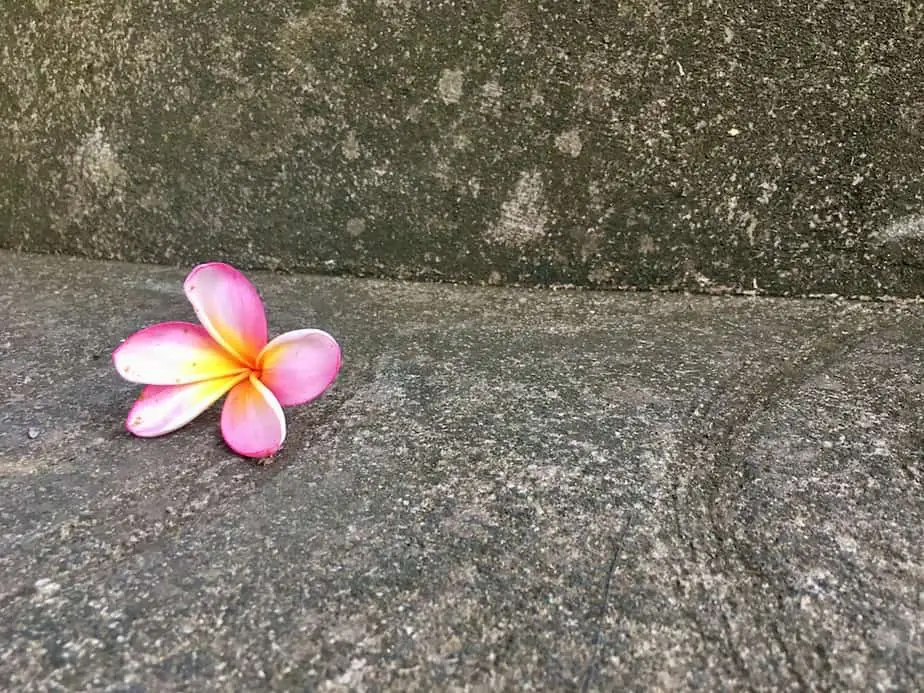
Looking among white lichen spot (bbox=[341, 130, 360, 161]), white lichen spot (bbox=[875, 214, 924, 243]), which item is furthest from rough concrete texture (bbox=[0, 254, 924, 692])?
white lichen spot (bbox=[341, 130, 360, 161])

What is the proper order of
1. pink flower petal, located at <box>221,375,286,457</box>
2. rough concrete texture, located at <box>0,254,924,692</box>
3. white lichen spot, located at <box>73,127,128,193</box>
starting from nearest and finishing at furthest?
rough concrete texture, located at <box>0,254,924,692</box> < pink flower petal, located at <box>221,375,286,457</box> < white lichen spot, located at <box>73,127,128,193</box>

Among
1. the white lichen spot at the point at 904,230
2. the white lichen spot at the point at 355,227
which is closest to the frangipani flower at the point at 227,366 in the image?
the white lichen spot at the point at 355,227

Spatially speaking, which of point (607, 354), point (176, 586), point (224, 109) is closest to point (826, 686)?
point (176, 586)

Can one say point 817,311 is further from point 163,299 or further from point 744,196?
point 163,299

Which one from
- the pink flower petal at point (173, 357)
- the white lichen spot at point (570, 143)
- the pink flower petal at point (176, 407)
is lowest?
the pink flower petal at point (176, 407)

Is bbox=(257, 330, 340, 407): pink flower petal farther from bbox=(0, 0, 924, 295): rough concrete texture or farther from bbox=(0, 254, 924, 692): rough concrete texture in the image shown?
bbox=(0, 0, 924, 295): rough concrete texture

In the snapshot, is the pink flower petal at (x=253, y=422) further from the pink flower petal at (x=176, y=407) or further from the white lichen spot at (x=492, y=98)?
the white lichen spot at (x=492, y=98)
